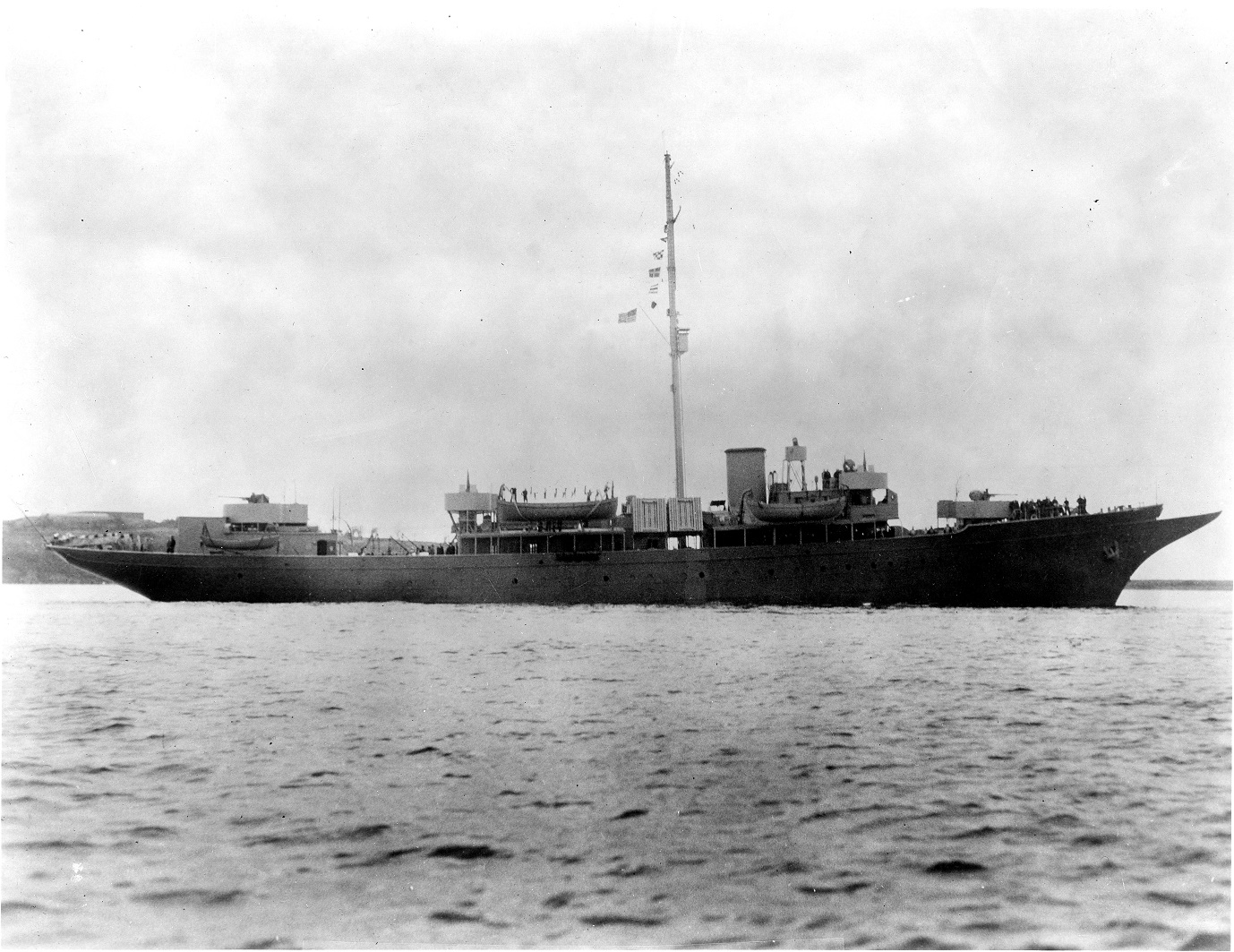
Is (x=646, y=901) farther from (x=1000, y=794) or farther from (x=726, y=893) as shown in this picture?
(x=1000, y=794)

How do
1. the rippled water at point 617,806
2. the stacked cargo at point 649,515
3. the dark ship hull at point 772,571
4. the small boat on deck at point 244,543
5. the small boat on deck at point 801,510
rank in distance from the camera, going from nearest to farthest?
the rippled water at point 617,806 → the dark ship hull at point 772,571 → the small boat on deck at point 801,510 → the stacked cargo at point 649,515 → the small boat on deck at point 244,543

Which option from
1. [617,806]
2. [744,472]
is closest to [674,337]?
[744,472]

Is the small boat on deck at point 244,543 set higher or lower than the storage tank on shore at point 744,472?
lower

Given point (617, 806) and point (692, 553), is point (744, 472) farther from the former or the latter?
point (617, 806)

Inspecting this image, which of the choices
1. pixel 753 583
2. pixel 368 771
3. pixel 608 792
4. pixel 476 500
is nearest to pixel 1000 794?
pixel 608 792

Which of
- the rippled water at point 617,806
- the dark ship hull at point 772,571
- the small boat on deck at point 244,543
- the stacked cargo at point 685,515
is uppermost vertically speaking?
the stacked cargo at point 685,515

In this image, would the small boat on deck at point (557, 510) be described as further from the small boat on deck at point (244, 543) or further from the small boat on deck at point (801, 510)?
the small boat on deck at point (244, 543)

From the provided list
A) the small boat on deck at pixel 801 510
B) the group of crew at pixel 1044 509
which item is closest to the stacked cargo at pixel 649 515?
the small boat on deck at pixel 801 510
